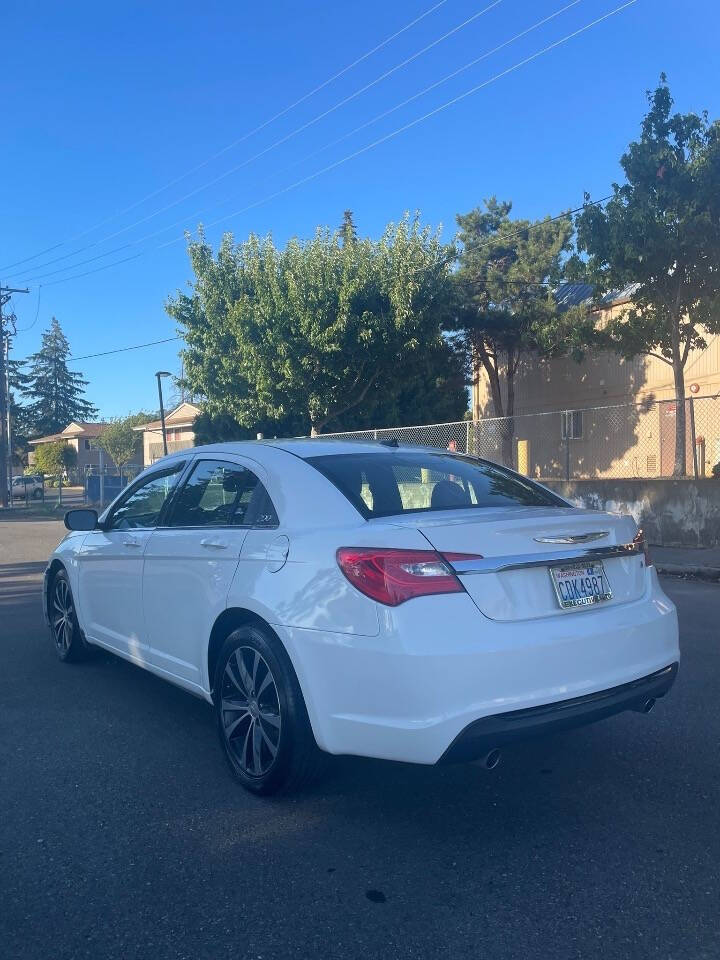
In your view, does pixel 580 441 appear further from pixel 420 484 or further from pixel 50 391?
pixel 50 391

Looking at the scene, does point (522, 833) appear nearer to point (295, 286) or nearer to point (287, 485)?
point (287, 485)

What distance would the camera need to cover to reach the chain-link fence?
46.7ft

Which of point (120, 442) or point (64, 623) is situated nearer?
point (64, 623)

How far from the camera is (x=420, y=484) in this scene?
163 inches

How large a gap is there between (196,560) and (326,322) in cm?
1830

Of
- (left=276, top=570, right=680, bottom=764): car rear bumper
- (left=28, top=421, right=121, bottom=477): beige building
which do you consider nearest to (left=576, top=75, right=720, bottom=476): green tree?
(left=276, top=570, right=680, bottom=764): car rear bumper

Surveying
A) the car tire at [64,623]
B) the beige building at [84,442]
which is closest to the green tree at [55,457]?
the beige building at [84,442]

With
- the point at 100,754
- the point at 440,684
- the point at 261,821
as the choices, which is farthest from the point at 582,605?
the point at 100,754

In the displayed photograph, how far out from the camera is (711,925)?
2646 millimetres

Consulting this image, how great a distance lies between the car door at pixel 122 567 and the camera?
489 cm

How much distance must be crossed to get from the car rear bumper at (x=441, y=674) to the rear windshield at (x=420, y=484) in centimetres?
62

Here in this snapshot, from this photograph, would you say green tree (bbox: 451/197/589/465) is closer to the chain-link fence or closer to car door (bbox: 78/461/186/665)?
the chain-link fence

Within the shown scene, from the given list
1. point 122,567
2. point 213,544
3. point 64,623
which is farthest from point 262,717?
point 64,623

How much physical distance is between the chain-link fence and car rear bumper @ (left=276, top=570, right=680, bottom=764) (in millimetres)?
10732
